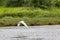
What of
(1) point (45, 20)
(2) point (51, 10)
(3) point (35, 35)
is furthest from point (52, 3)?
(3) point (35, 35)

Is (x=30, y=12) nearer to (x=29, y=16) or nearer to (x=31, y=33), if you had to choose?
(x=29, y=16)

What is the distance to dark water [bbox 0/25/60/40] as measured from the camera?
1675cm

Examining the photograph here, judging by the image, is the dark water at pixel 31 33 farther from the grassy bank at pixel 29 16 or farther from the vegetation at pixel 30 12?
the vegetation at pixel 30 12

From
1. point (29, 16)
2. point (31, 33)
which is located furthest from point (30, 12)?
point (31, 33)

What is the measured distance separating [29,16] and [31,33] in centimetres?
459

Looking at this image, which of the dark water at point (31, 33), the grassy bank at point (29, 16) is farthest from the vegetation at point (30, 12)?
the dark water at point (31, 33)

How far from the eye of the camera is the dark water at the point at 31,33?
16750 mm

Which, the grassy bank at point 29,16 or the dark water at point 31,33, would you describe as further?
the grassy bank at point 29,16

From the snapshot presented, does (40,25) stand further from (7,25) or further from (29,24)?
(7,25)

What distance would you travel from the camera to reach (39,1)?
23656mm

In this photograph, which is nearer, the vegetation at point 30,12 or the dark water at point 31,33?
the dark water at point 31,33

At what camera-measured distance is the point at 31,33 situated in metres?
17.8

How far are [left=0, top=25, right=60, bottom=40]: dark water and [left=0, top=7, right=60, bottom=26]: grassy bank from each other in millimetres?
1092

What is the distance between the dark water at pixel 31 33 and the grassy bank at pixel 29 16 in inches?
43.0
